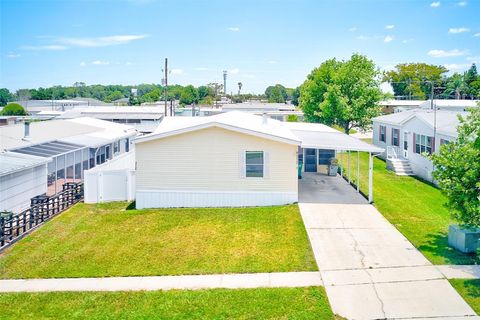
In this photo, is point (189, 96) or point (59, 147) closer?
point (59, 147)

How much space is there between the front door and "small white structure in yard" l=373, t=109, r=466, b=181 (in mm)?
5705

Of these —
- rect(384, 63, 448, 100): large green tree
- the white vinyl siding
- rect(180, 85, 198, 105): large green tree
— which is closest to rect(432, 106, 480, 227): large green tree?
the white vinyl siding

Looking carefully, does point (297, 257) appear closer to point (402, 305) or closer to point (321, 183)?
point (402, 305)

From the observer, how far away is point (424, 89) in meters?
83.4

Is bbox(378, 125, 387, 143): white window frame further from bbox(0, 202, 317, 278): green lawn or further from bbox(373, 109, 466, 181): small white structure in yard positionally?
bbox(0, 202, 317, 278): green lawn

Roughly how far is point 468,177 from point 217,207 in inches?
371

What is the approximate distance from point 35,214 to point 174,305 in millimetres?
8836

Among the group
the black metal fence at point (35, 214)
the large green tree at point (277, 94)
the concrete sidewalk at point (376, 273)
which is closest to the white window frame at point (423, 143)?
the concrete sidewalk at point (376, 273)

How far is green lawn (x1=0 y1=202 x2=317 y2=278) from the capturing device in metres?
11.8

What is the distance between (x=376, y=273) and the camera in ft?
37.0

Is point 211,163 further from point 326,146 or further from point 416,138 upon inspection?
point 416,138

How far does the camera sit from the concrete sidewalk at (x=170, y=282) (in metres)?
10.6

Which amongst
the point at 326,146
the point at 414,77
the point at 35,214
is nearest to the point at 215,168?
the point at 326,146

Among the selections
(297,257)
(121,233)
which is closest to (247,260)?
(297,257)
